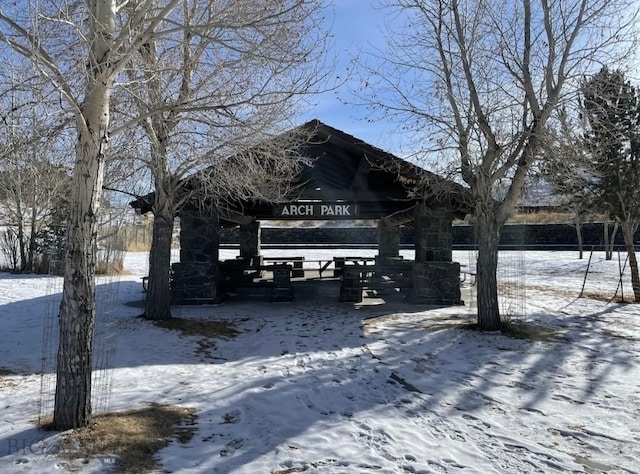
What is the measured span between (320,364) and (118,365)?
2.59m

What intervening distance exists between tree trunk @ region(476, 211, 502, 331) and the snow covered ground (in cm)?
43

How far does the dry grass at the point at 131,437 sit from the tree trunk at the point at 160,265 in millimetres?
4411

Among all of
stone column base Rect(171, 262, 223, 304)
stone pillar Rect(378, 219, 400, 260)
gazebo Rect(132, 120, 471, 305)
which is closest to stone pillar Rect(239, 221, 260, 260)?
stone pillar Rect(378, 219, 400, 260)

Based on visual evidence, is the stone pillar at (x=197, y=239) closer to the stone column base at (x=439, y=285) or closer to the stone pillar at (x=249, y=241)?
the stone column base at (x=439, y=285)

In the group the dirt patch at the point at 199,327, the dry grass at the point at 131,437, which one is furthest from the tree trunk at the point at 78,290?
the dirt patch at the point at 199,327

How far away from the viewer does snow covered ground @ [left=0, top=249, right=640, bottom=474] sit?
12.2ft

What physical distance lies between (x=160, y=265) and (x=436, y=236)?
20.8 feet

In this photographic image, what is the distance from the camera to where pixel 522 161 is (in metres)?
7.93

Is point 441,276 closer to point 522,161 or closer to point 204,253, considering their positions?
point 522,161

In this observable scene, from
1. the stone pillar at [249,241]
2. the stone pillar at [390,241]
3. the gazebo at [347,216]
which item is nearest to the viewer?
the gazebo at [347,216]

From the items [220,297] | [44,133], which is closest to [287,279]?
[220,297]

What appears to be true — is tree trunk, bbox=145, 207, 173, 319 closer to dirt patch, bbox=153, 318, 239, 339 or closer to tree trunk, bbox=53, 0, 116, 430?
dirt patch, bbox=153, 318, 239, 339

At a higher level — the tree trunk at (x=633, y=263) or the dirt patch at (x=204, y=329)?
the tree trunk at (x=633, y=263)

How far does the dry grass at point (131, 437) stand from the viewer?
3486mm
